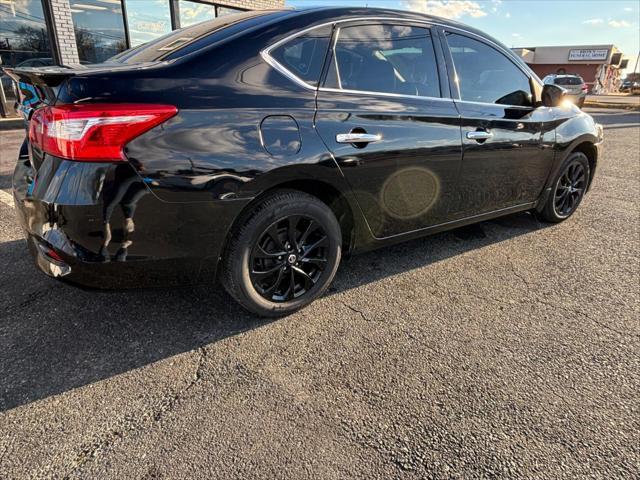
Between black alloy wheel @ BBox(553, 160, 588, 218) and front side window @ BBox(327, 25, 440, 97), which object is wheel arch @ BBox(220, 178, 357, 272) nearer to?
front side window @ BBox(327, 25, 440, 97)

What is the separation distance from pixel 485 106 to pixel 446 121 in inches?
19.7

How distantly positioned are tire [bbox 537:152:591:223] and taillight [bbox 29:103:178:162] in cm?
363

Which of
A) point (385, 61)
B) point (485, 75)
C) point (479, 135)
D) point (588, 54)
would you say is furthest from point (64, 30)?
point (588, 54)

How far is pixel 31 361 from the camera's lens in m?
2.18

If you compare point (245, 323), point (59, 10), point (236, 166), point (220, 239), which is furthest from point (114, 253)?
point (59, 10)

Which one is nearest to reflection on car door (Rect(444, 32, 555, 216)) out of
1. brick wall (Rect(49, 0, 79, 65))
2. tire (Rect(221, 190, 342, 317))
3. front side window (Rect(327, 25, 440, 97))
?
front side window (Rect(327, 25, 440, 97))

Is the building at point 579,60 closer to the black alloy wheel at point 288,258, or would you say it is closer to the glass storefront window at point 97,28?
the glass storefront window at point 97,28

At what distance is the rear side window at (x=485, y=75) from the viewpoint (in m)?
3.18

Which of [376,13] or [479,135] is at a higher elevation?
[376,13]

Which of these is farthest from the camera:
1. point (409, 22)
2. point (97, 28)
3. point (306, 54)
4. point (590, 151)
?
point (97, 28)

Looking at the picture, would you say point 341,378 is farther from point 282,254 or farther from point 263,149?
point 263,149

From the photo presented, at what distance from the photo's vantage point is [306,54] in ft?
7.96

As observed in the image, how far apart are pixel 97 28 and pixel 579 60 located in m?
56.5

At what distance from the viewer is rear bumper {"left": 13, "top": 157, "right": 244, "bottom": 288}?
1.92 m
